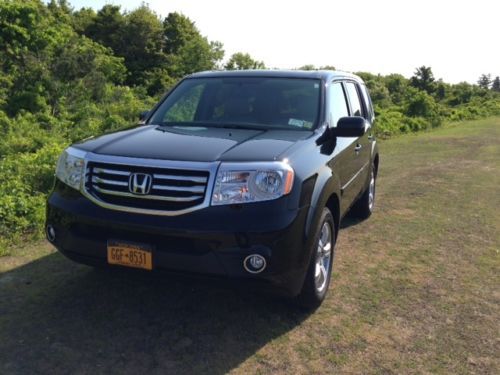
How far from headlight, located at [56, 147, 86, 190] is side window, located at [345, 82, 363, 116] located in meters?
2.91

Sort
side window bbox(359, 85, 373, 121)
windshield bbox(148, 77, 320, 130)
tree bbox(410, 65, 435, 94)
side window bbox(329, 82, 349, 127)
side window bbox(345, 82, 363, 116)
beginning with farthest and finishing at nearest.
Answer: tree bbox(410, 65, 435, 94) < side window bbox(359, 85, 373, 121) < side window bbox(345, 82, 363, 116) < side window bbox(329, 82, 349, 127) < windshield bbox(148, 77, 320, 130)

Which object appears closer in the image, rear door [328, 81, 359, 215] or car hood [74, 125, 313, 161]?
car hood [74, 125, 313, 161]

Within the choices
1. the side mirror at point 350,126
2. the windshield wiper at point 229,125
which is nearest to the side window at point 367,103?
the side mirror at point 350,126

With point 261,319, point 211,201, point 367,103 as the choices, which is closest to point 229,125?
point 211,201

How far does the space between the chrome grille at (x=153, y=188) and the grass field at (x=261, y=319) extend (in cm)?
49

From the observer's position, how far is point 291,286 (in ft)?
10.5

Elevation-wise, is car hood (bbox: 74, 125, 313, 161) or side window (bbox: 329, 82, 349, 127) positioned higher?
side window (bbox: 329, 82, 349, 127)

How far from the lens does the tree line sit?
6.89 meters

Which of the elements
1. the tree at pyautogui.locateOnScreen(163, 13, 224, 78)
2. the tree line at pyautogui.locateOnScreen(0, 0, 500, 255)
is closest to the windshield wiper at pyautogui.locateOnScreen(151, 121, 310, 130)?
the tree line at pyautogui.locateOnScreen(0, 0, 500, 255)

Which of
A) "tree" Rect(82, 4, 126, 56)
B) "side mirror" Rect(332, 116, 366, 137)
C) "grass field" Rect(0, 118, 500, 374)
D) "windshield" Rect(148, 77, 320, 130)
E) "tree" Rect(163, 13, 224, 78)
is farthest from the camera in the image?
"tree" Rect(82, 4, 126, 56)

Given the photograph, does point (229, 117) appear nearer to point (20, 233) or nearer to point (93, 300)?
point (93, 300)

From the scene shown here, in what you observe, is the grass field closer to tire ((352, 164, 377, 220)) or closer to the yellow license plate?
the yellow license plate

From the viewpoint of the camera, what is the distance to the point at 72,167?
11.5 feet

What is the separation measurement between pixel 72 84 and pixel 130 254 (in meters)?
16.8
